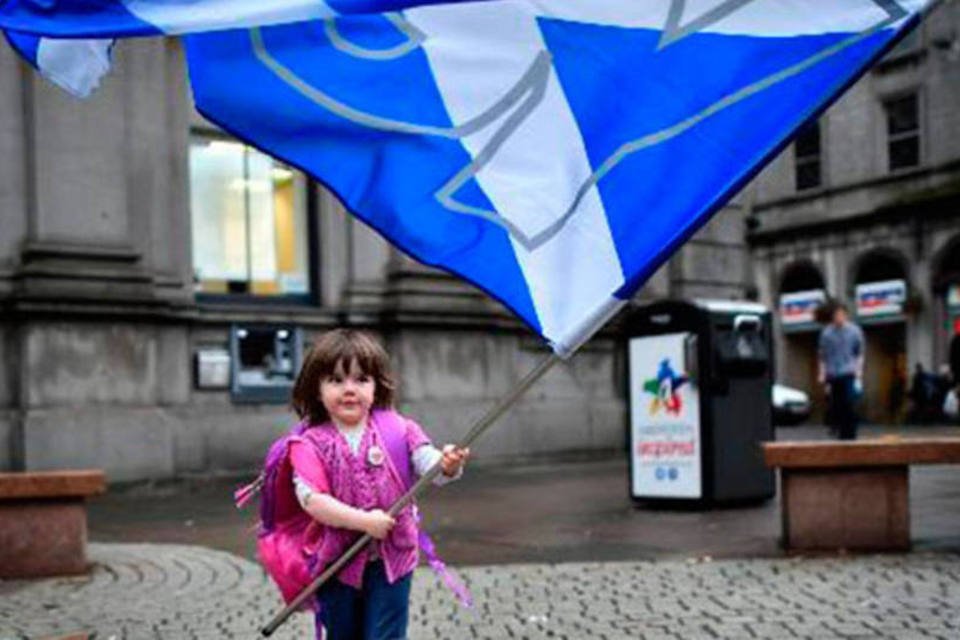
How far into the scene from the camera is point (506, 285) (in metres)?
3.73

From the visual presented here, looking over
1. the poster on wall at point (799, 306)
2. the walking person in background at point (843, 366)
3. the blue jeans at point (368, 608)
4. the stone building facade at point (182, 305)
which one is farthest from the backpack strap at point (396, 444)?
the poster on wall at point (799, 306)

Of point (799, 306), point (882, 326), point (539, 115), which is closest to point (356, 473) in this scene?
point (539, 115)

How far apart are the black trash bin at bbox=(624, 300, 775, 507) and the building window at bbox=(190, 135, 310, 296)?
223 inches

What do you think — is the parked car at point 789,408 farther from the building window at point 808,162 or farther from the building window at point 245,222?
the building window at point 245,222

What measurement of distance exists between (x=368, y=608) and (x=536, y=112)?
1561mm

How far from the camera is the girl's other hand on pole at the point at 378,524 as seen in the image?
3373mm

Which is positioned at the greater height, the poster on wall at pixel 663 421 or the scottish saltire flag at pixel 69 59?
the scottish saltire flag at pixel 69 59

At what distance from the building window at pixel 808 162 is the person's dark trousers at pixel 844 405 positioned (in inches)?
1131

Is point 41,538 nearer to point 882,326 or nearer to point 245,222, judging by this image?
point 245,222

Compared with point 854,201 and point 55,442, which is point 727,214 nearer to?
point 55,442

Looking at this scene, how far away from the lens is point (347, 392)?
354 cm

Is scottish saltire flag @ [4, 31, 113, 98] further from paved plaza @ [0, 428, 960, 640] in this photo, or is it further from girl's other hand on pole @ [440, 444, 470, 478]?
paved plaza @ [0, 428, 960, 640]

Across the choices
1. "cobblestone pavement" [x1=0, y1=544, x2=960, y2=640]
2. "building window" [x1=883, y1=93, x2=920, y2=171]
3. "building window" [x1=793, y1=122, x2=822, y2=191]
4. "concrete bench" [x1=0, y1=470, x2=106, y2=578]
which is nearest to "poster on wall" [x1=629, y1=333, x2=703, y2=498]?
"cobblestone pavement" [x1=0, y1=544, x2=960, y2=640]

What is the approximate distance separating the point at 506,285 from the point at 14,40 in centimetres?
172
